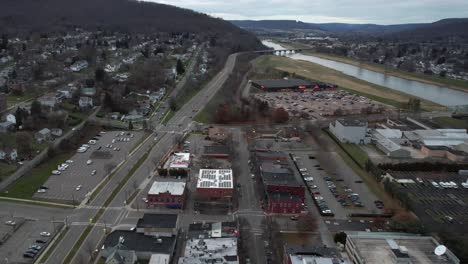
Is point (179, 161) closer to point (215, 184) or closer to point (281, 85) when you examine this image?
point (215, 184)

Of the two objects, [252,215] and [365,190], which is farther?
[365,190]

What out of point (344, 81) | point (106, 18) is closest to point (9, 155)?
point (344, 81)

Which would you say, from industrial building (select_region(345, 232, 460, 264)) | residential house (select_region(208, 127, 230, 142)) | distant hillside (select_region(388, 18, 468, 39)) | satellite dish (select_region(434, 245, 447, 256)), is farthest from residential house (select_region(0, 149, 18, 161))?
distant hillside (select_region(388, 18, 468, 39))

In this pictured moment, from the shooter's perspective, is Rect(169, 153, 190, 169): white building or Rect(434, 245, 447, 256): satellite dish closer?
Rect(434, 245, 447, 256): satellite dish

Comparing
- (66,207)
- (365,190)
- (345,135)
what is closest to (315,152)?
(345,135)

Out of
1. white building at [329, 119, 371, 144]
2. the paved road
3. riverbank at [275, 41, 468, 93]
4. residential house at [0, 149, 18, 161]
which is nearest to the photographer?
the paved road

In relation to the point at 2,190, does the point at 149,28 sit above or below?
above

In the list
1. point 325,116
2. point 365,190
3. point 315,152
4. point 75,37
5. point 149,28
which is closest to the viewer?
point 365,190

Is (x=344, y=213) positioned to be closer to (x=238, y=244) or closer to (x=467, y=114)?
(x=238, y=244)

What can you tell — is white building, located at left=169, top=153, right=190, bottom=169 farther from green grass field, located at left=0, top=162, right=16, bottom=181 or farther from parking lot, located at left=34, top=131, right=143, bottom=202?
green grass field, located at left=0, top=162, right=16, bottom=181
